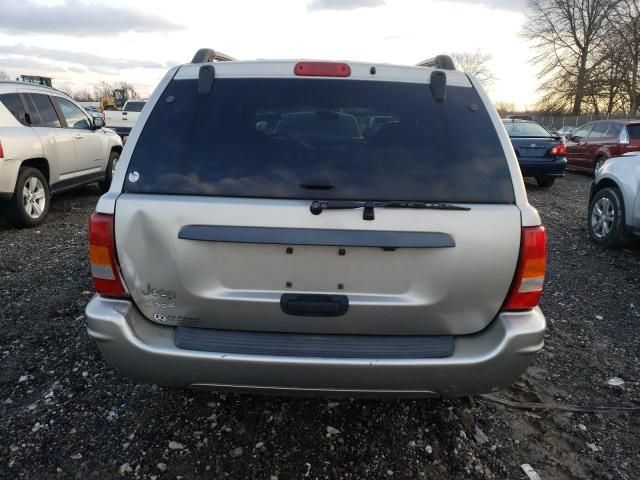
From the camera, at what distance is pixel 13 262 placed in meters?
5.36

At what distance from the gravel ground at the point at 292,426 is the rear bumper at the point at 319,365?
0.54m

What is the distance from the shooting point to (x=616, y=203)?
5996 millimetres

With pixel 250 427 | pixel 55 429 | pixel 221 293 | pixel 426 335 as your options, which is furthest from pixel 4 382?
pixel 426 335

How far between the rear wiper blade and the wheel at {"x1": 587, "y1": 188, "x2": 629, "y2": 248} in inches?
194

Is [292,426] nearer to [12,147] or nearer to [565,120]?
[12,147]

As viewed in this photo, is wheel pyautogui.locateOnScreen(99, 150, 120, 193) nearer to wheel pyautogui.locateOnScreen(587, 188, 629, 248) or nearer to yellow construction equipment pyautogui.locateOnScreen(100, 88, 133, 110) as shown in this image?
wheel pyautogui.locateOnScreen(587, 188, 629, 248)

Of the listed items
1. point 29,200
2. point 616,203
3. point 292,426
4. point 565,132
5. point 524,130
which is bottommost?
point 292,426

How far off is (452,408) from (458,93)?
→ 1804 millimetres

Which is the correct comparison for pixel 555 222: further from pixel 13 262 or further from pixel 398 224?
pixel 13 262

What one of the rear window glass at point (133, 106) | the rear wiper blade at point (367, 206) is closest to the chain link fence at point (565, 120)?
the rear window glass at point (133, 106)

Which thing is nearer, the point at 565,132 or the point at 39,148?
the point at 39,148

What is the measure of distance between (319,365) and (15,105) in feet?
22.0

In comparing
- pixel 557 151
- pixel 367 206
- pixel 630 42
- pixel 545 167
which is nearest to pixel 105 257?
pixel 367 206

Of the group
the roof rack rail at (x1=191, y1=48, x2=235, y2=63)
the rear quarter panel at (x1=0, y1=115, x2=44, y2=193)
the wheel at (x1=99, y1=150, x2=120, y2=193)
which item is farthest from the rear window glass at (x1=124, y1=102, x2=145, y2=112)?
the roof rack rail at (x1=191, y1=48, x2=235, y2=63)
